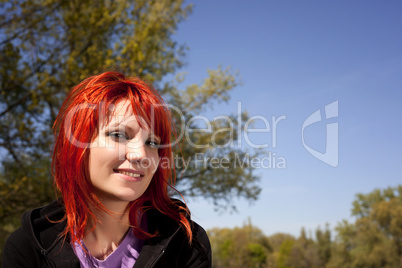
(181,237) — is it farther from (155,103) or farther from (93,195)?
(155,103)

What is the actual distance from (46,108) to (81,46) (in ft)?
6.07

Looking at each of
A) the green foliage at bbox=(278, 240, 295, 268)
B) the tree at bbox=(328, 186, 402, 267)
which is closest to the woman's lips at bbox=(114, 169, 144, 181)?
the tree at bbox=(328, 186, 402, 267)

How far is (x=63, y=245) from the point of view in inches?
84.4

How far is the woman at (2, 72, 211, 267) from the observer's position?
209cm

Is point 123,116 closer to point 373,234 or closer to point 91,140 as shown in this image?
point 91,140

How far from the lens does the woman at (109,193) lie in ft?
6.86

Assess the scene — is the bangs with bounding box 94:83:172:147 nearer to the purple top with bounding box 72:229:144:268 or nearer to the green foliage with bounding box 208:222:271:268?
the purple top with bounding box 72:229:144:268

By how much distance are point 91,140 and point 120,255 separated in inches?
27.2

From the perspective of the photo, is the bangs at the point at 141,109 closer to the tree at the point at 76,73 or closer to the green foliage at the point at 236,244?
the tree at the point at 76,73

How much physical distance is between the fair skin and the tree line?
14767 mm

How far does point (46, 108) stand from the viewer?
376 inches

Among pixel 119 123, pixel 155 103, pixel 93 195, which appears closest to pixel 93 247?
pixel 93 195

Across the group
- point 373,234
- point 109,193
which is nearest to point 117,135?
point 109,193

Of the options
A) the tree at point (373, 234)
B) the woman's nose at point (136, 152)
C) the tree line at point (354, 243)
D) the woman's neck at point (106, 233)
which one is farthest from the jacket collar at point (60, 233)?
the tree at point (373, 234)
